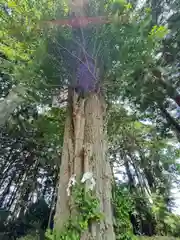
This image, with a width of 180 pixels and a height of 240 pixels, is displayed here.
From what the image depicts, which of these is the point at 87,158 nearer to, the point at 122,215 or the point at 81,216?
the point at 81,216

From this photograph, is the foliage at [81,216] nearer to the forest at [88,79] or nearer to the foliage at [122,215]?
the forest at [88,79]

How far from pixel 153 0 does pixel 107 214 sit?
576cm

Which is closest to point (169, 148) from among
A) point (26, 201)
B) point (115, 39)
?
point (115, 39)

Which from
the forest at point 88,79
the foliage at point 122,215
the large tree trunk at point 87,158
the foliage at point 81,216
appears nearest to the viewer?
the foliage at point 81,216

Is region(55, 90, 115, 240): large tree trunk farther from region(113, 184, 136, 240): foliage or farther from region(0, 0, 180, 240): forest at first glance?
region(113, 184, 136, 240): foliage

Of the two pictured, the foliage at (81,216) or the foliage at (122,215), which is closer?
the foliage at (81,216)

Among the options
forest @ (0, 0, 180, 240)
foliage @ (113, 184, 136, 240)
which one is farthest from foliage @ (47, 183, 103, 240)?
foliage @ (113, 184, 136, 240)

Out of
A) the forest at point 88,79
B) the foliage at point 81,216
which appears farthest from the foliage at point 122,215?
the foliage at point 81,216

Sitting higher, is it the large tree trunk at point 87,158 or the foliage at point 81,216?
the large tree trunk at point 87,158

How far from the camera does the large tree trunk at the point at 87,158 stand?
1873 mm

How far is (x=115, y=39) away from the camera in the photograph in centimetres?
268

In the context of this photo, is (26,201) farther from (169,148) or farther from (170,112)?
(170,112)

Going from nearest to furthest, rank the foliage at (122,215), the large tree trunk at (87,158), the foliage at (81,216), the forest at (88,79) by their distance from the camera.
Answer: the foliage at (81,216), the large tree trunk at (87,158), the forest at (88,79), the foliage at (122,215)

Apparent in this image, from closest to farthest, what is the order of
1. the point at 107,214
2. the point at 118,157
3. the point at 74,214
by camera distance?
the point at 74,214
the point at 107,214
the point at 118,157
